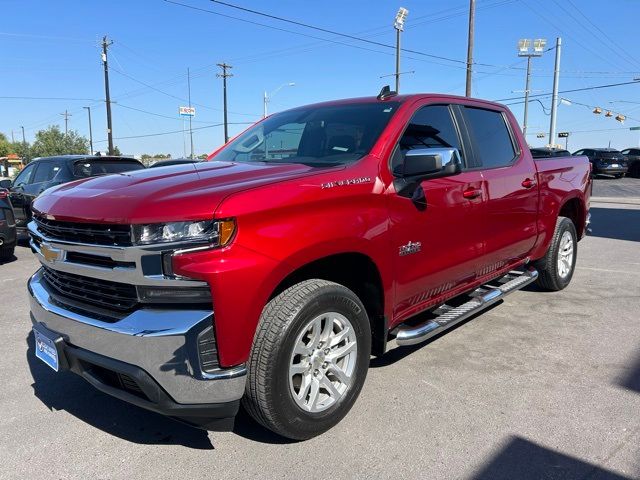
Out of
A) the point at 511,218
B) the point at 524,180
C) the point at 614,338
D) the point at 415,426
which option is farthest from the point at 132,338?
the point at 614,338

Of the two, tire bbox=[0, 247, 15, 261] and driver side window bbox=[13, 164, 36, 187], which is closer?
tire bbox=[0, 247, 15, 261]

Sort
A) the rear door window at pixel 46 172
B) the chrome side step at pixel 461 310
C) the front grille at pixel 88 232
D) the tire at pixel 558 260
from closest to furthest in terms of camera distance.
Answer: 1. the front grille at pixel 88 232
2. the chrome side step at pixel 461 310
3. the tire at pixel 558 260
4. the rear door window at pixel 46 172

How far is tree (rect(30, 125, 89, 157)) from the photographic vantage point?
78.4 m

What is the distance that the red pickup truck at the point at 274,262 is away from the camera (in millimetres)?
2314

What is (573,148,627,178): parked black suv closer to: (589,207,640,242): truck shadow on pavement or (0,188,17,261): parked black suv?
(589,207,640,242): truck shadow on pavement

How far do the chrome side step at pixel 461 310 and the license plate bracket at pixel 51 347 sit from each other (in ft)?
6.49

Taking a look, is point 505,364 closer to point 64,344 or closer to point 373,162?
point 373,162

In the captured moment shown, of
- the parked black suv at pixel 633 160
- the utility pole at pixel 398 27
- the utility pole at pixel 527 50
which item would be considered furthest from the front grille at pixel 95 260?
the utility pole at pixel 527 50

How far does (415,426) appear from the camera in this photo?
2994mm

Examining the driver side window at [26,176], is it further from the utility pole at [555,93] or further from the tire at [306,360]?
the utility pole at [555,93]

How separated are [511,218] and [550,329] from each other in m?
1.11

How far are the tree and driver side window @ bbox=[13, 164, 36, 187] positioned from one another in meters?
75.1

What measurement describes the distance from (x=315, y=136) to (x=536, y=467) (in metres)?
2.58

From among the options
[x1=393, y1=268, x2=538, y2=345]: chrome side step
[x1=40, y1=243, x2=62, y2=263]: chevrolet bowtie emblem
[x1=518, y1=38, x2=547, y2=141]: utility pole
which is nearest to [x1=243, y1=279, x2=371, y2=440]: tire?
[x1=393, y1=268, x2=538, y2=345]: chrome side step
